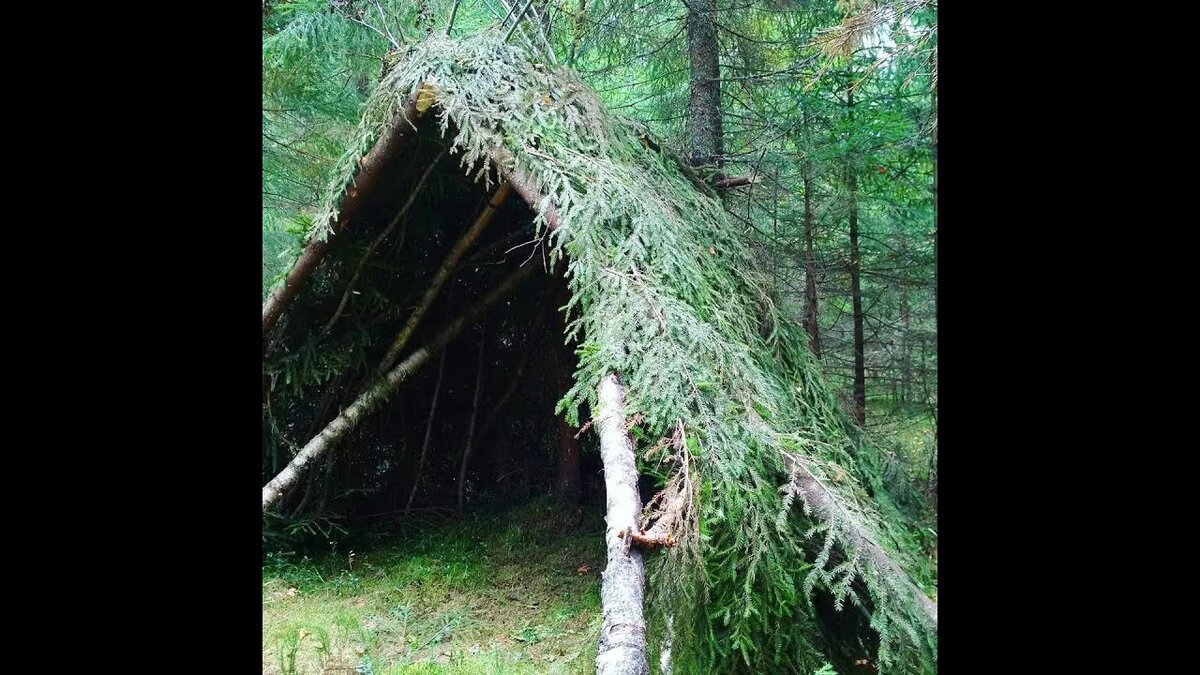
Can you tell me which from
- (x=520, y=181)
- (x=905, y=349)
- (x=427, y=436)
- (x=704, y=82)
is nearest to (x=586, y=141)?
(x=520, y=181)

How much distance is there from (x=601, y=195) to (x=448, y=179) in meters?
2.45

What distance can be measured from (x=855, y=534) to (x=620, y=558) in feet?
3.12

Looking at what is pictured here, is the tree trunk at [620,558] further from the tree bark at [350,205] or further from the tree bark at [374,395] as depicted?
the tree bark at [374,395]

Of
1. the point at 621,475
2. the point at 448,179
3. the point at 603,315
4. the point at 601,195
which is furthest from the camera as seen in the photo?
the point at 448,179

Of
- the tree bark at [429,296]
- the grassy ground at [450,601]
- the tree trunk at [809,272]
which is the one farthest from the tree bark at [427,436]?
the tree trunk at [809,272]

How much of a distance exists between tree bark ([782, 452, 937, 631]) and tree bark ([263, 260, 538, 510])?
3.61 m

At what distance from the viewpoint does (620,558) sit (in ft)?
6.88

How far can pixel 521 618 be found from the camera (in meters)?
4.41

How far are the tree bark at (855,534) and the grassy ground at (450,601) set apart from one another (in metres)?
1.61

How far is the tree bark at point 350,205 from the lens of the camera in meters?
4.73
